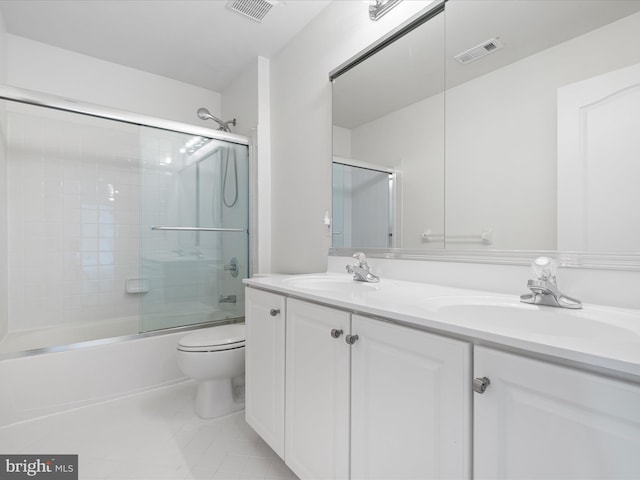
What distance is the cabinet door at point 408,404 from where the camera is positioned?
2.08 ft

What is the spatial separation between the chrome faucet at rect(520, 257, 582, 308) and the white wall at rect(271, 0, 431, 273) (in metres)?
1.13

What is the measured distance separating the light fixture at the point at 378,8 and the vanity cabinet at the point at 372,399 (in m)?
1.37

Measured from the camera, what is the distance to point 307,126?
198 cm

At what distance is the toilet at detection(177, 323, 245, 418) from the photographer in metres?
1.66

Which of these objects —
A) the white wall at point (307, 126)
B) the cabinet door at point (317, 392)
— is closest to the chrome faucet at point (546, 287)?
the cabinet door at point (317, 392)

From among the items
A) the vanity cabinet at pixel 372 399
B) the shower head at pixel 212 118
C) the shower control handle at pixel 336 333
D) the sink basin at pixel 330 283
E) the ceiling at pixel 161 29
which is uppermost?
the ceiling at pixel 161 29

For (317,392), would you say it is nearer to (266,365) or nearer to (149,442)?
(266,365)

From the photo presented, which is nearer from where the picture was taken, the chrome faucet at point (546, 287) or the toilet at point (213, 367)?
the chrome faucet at point (546, 287)

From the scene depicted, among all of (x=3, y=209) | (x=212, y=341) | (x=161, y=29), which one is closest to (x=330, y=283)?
(x=212, y=341)

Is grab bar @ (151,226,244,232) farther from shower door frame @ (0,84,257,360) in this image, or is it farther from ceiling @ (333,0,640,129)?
ceiling @ (333,0,640,129)

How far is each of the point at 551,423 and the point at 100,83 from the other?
10.5ft

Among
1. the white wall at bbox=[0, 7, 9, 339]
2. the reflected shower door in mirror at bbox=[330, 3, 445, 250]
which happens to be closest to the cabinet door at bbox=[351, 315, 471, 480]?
the reflected shower door in mirror at bbox=[330, 3, 445, 250]

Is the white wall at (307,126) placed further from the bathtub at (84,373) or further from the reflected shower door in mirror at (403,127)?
the bathtub at (84,373)

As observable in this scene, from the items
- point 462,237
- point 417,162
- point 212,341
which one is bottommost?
point 212,341
